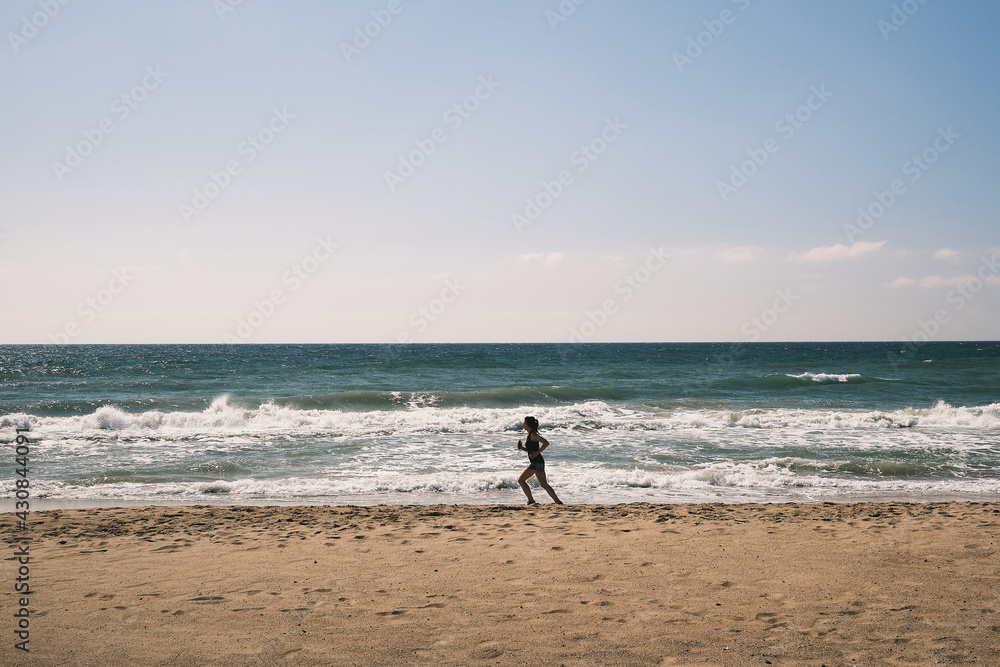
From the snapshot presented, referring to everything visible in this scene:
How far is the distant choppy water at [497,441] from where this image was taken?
38.3ft


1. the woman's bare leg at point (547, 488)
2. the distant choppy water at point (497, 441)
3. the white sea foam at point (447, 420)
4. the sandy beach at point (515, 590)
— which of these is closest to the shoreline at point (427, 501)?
the distant choppy water at point (497, 441)

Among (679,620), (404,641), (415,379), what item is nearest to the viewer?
(404,641)

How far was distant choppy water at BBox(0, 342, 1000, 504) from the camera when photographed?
1169 centimetres

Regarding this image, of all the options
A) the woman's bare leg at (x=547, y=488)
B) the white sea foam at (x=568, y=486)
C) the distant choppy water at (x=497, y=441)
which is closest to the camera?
the woman's bare leg at (x=547, y=488)

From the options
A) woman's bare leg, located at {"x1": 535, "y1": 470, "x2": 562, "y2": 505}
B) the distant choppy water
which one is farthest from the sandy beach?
the distant choppy water

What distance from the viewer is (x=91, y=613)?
519 centimetres

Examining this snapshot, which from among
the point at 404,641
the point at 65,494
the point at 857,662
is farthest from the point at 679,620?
the point at 65,494

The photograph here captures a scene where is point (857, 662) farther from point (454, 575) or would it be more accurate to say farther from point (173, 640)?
point (173, 640)

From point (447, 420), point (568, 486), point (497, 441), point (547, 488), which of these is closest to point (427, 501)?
point (547, 488)

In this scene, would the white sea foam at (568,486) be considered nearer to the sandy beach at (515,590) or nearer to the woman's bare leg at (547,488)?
the woman's bare leg at (547,488)

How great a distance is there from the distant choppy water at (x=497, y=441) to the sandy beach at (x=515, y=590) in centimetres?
282

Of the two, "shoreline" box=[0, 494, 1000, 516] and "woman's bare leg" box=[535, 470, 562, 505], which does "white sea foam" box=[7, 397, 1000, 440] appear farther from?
"woman's bare leg" box=[535, 470, 562, 505]

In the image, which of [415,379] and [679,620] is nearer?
[679,620]

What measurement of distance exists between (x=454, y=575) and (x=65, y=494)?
29.7 ft
